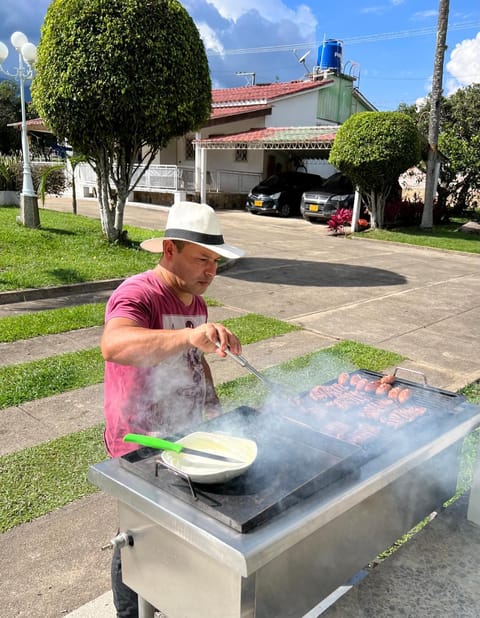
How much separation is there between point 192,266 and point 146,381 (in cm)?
50

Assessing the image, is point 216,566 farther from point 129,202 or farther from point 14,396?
point 129,202

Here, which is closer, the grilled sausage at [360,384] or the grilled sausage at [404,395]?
the grilled sausage at [404,395]

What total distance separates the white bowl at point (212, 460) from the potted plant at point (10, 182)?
14643 millimetres

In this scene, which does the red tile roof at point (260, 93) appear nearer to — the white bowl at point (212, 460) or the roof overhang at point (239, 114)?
the roof overhang at point (239, 114)

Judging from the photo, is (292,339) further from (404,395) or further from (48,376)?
(404,395)

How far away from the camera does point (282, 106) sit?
23125 mm

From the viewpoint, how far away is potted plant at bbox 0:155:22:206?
47.4 feet

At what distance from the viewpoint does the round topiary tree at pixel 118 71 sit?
326 inches

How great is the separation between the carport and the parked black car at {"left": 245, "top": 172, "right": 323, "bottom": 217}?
1.29 m

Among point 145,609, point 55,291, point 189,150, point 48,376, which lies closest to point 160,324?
point 145,609

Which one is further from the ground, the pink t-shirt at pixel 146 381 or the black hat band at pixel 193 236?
the black hat band at pixel 193 236

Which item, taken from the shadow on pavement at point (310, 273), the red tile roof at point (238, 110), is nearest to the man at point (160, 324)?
the shadow on pavement at point (310, 273)

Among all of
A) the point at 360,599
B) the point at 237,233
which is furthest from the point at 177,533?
the point at 237,233

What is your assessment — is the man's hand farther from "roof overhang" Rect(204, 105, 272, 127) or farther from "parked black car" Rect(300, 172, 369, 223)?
"roof overhang" Rect(204, 105, 272, 127)
